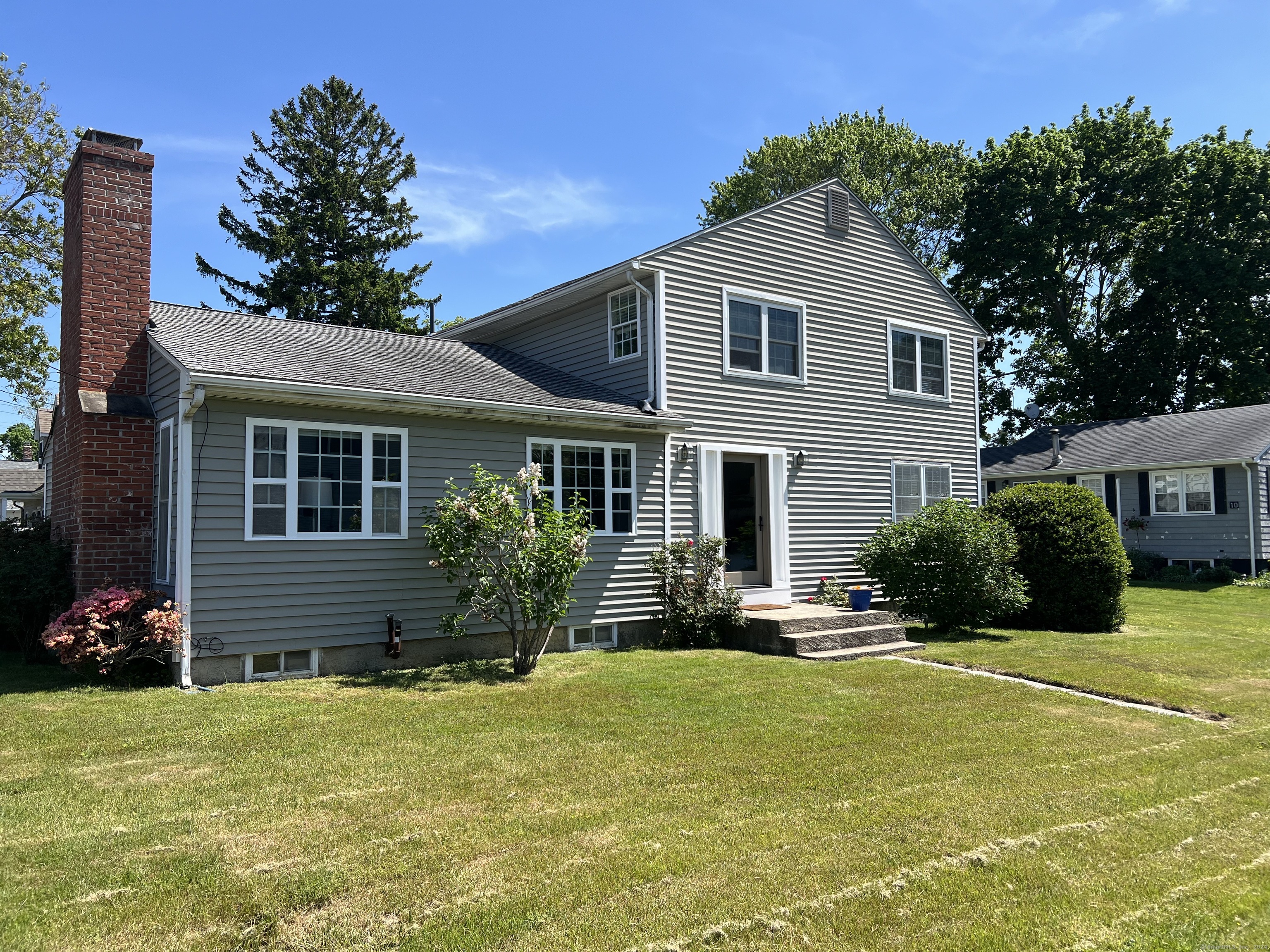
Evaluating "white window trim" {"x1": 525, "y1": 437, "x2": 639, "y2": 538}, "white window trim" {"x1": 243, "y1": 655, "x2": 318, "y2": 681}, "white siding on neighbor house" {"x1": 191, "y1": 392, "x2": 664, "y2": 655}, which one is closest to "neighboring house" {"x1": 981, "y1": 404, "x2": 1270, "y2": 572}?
"white window trim" {"x1": 525, "y1": 437, "x2": 639, "y2": 538}

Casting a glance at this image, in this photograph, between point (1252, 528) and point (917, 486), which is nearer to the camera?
point (917, 486)

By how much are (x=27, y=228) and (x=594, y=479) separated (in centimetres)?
2321

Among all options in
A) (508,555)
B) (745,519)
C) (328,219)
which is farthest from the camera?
(328,219)

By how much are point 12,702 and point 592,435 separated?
657cm

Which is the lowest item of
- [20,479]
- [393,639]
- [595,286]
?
[393,639]

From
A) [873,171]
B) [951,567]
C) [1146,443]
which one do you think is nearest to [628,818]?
[951,567]

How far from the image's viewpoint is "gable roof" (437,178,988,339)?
12.1m

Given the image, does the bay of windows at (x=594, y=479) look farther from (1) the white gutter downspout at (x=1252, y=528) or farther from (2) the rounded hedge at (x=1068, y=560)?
(1) the white gutter downspout at (x=1252, y=528)

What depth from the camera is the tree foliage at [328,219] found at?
2973cm

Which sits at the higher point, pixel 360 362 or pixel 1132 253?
pixel 1132 253

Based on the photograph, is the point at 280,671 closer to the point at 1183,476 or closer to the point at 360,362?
the point at 360,362

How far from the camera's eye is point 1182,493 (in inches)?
918

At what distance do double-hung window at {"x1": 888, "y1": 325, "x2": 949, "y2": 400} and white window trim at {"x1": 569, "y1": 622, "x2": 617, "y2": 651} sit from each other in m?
6.98

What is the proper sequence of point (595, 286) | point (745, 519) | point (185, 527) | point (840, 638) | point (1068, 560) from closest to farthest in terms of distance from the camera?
point (185, 527) < point (840, 638) < point (595, 286) < point (745, 519) < point (1068, 560)
